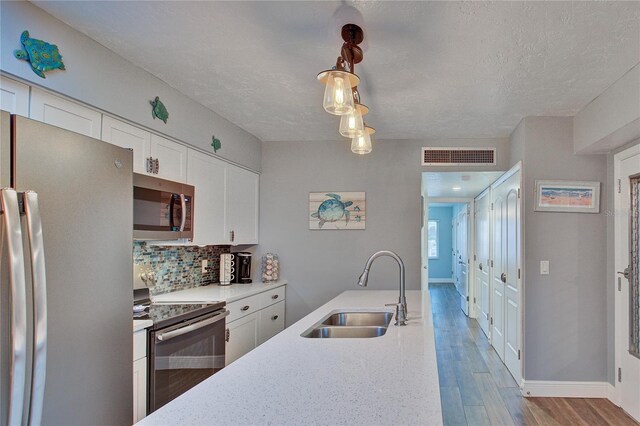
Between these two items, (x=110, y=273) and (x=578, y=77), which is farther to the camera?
(x=578, y=77)

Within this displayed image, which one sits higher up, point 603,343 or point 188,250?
point 188,250

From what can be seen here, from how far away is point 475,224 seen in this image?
21.8ft

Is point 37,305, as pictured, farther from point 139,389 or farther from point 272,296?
point 272,296

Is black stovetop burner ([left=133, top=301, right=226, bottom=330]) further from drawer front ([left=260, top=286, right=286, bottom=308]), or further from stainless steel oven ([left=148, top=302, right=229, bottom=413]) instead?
drawer front ([left=260, top=286, right=286, bottom=308])

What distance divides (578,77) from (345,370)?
239cm

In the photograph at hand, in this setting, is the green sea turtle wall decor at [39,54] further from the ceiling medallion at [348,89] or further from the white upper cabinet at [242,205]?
the white upper cabinet at [242,205]

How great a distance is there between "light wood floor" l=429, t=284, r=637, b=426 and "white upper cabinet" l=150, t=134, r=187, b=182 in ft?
8.64

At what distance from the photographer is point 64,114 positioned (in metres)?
2.03

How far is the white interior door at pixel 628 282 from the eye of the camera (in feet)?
9.85

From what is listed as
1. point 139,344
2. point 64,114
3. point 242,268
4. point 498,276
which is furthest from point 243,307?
point 498,276

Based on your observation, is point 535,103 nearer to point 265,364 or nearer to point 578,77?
point 578,77

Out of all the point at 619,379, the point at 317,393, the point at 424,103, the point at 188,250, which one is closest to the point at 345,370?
the point at 317,393

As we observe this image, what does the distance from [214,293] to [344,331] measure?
1.50m

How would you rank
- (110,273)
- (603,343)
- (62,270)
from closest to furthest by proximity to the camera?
1. (62,270)
2. (110,273)
3. (603,343)
